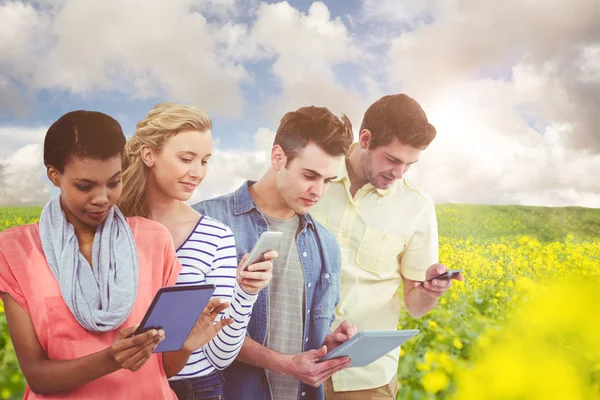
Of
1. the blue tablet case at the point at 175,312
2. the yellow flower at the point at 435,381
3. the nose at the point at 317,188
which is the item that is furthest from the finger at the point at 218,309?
the yellow flower at the point at 435,381

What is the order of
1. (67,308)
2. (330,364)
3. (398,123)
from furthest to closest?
1. (398,123)
2. (330,364)
3. (67,308)

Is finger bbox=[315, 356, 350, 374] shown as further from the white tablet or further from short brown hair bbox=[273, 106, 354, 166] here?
short brown hair bbox=[273, 106, 354, 166]

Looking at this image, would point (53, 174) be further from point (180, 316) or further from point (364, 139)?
point (364, 139)

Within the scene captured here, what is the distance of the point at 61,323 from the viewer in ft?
4.97

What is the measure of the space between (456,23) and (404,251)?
3.08 ft

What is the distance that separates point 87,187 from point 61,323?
33 cm

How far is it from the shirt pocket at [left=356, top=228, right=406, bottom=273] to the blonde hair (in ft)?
2.52

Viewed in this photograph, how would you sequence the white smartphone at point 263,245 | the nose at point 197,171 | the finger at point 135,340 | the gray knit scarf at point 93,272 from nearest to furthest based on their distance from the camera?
the finger at point 135,340
the gray knit scarf at point 93,272
the white smartphone at point 263,245
the nose at point 197,171

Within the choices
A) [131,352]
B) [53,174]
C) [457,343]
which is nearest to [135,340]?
[131,352]

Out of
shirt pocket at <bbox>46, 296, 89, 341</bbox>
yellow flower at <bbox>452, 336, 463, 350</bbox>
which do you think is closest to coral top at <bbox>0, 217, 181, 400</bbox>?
shirt pocket at <bbox>46, 296, 89, 341</bbox>

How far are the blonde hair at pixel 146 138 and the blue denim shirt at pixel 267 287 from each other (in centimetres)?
28

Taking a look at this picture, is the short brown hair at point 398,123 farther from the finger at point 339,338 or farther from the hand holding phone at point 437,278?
the finger at point 339,338

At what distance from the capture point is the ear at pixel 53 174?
5.13 feet

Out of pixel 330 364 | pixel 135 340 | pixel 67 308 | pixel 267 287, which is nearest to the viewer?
pixel 135 340
